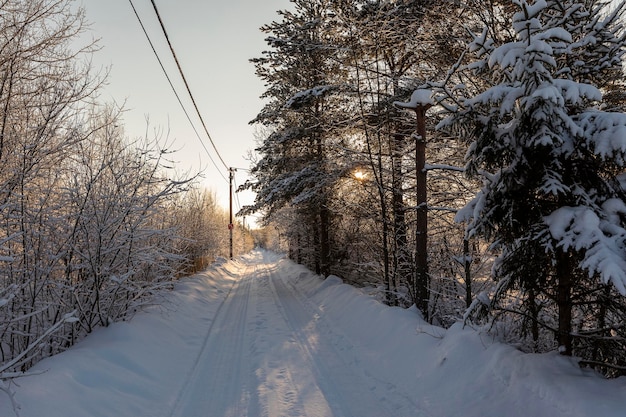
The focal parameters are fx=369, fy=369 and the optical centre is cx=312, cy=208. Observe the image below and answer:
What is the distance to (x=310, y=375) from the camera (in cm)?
566

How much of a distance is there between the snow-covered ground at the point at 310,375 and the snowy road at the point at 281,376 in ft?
0.07

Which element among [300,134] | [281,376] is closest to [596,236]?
[281,376]

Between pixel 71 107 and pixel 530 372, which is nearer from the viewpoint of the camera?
pixel 530 372

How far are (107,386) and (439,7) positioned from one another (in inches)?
325

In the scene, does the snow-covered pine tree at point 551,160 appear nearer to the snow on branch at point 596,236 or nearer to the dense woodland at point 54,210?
→ the snow on branch at point 596,236

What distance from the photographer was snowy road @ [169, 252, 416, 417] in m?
4.61

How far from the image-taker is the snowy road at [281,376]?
4.61 meters

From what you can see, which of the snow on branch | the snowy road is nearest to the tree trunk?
the snow on branch

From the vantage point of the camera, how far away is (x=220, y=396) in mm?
4988

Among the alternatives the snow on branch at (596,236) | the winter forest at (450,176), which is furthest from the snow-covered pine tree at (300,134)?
the snow on branch at (596,236)

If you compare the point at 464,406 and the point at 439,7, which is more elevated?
the point at 439,7

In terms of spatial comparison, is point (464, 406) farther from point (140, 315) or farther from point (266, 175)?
point (266, 175)

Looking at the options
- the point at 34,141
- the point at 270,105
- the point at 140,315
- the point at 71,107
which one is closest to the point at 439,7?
the point at 71,107

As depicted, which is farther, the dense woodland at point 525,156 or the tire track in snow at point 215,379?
the tire track in snow at point 215,379
